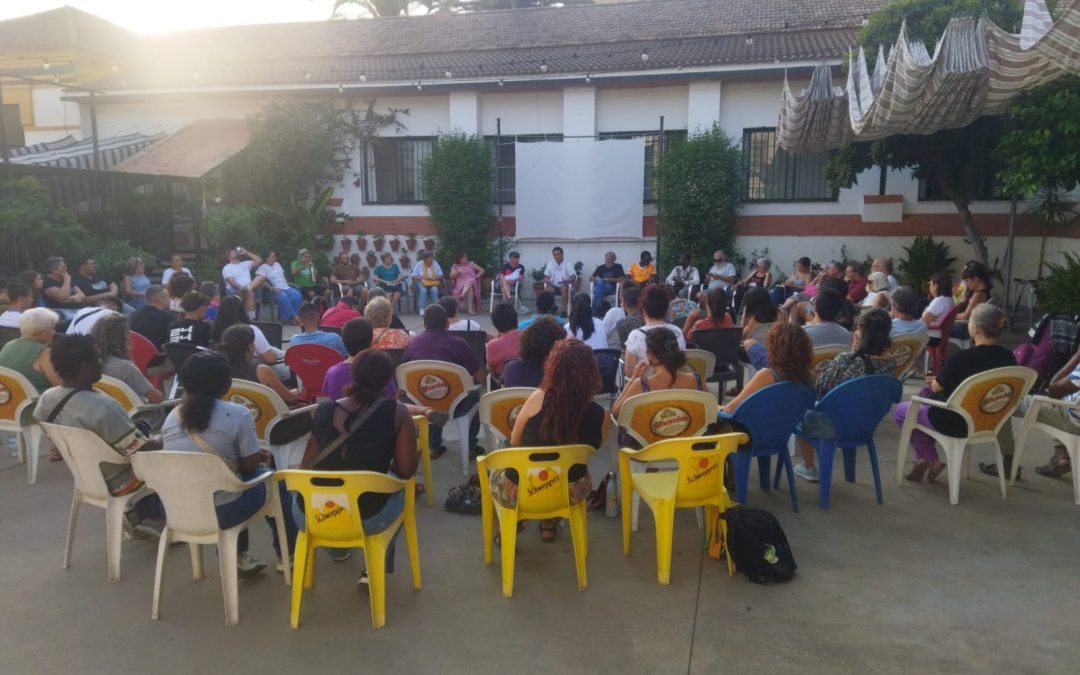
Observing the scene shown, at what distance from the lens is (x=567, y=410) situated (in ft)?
12.0

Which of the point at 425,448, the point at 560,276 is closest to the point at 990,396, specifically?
the point at 425,448

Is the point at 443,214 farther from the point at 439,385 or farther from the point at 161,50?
the point at 161,50

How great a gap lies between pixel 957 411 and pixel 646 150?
10.6 metres

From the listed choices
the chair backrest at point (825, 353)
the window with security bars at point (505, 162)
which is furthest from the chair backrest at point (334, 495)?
the window with security bars at point (505, 162)

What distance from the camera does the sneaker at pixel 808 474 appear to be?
5148mm

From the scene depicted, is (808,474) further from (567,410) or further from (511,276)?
(511,276)

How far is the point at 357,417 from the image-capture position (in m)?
3.44

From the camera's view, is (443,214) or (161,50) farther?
(161,50)

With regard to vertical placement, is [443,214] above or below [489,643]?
above

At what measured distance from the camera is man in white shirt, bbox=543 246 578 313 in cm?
1378

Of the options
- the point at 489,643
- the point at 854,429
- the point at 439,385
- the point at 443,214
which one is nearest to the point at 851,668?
the point at 489,643

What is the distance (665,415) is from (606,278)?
9.21m

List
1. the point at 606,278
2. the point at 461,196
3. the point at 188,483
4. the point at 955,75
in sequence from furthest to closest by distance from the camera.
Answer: the point at 461,196 < the point at 606,278 < the point at 955,75 < the point at 188,483

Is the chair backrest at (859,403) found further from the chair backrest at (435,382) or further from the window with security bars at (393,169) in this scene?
the window with security bars at (393,169)
